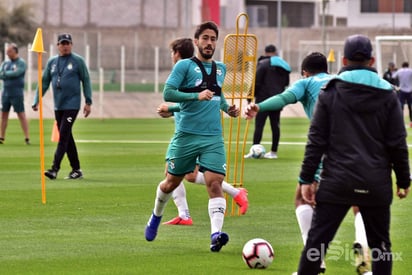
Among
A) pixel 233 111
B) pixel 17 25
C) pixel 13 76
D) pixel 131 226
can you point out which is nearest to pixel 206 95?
pixel 233 111

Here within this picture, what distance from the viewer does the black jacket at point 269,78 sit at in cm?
2338

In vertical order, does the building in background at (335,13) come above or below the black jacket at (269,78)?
above

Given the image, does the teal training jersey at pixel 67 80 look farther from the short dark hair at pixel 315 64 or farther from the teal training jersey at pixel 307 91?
the teal training jersey at pixel 307 91

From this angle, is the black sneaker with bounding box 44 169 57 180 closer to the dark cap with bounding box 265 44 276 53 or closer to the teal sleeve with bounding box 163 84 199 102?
the dark cap with bounding box 265 44 276 53

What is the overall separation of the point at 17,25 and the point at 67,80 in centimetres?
5199

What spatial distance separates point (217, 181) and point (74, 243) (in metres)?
1.48

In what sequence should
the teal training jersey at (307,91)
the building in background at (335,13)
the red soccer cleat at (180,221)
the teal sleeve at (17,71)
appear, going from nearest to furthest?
1. the teal training jersey at (307,91)
2. the red soccer cleat at (180,221)
3. the teal sleeve at (17,71)
4. the building in background at (335,13)

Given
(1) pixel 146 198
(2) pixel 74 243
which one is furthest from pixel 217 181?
(1) pixel 146 198

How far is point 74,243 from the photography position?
11312 mm

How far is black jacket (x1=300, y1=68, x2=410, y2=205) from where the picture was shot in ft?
25.9

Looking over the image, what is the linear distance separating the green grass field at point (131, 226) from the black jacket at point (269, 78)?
1.94 metres

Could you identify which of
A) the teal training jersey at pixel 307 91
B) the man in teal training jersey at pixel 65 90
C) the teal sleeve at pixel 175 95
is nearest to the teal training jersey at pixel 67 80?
the man in teal training jersey at pixel 65 90

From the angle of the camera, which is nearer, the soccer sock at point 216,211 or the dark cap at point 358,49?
the dark cap at point 358,49

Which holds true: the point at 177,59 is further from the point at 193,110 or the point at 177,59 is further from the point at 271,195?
the point at 271,195
